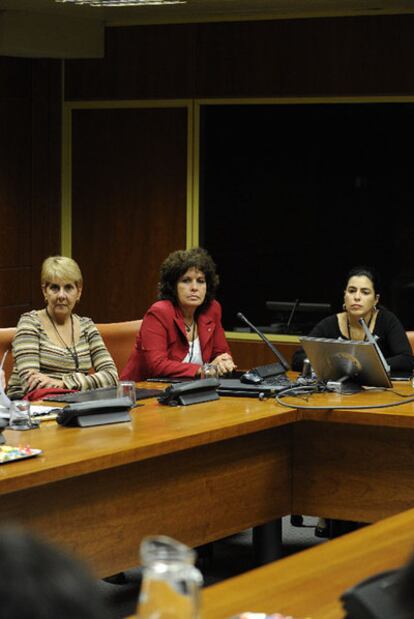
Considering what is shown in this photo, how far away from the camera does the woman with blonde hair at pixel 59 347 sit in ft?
16.5

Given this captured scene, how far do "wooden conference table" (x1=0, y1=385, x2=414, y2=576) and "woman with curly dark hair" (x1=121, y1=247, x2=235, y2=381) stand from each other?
0.73 m

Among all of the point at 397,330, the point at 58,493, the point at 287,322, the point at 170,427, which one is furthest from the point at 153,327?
the point at 287,322

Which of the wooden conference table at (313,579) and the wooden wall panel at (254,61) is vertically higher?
the wooden wall panel at (254,61)

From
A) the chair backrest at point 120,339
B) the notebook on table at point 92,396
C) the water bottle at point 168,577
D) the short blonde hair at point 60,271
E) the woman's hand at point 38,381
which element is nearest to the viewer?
the water bottle at point 168,577

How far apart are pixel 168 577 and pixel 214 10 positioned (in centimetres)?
695

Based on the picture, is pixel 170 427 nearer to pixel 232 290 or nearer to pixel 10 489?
pixel 10 489

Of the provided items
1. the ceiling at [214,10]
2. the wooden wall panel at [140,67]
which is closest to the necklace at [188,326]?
the ceiling at [214,10]

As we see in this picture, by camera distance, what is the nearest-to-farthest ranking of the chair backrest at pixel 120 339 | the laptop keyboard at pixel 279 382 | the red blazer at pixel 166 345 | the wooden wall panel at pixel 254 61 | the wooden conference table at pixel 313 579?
the wooden conference table at pixel 313 579 < the laptop keyboard at pixel 279 382 < the red blazer at pixel 166 345 < the chair backrest at pixel 120 339 < the wooden wall panel at pixel 254 61

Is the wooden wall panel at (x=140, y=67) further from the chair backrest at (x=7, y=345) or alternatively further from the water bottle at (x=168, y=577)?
the water bottle at (x=168, y=577)

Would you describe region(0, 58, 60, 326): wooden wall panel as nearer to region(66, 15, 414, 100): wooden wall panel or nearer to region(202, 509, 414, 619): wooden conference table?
region(66, 15, 414, 100): wooden wall panel

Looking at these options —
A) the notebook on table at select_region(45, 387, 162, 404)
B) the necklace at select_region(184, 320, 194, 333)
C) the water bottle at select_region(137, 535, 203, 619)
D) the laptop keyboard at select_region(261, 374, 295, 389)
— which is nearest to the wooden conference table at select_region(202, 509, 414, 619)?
the water bottle at select_region(137, 535, 203, 619)

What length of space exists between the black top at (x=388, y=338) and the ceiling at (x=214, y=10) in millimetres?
2530

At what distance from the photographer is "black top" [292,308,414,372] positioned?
5.33 meters

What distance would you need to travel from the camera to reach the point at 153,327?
5.41m
